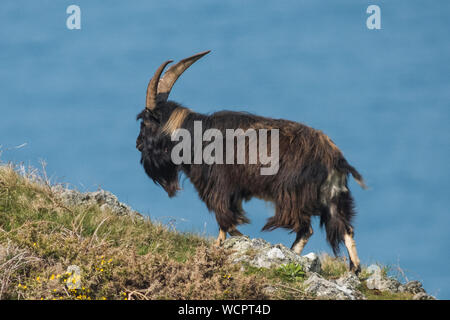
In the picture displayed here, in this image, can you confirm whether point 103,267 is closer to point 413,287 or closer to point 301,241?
point 301,241

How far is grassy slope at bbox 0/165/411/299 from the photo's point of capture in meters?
7.16

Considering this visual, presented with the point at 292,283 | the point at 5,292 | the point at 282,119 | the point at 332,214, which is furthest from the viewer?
the point at 282,119

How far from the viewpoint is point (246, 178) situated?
9.61 meters

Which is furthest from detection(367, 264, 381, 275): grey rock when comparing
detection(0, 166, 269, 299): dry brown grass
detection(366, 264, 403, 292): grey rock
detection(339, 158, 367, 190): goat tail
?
detection(0, 166, 269, 299): dry brown grass

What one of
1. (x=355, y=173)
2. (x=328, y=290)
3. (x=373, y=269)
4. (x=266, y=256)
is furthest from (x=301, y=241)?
(x=328, y=290)

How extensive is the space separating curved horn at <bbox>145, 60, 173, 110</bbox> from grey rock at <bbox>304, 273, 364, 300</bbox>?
3.96 meters

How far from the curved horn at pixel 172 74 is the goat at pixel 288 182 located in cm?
2

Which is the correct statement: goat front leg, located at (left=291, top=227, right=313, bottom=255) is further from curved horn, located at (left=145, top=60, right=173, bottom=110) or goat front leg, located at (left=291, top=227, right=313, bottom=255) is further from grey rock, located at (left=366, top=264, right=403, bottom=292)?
curved horn, located at (left=145, top=60, right=173, bottom=110)

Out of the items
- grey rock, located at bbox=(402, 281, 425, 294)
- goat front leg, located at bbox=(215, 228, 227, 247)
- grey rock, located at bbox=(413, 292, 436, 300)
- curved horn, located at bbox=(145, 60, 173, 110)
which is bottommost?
grey rock, located at bbox=(413, 292, 436, 300)

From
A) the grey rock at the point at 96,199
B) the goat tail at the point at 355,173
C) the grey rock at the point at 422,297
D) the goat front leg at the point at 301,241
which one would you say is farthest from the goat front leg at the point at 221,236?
the grey rock at the point at 422,297

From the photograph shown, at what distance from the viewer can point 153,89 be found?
1059 centimetres
